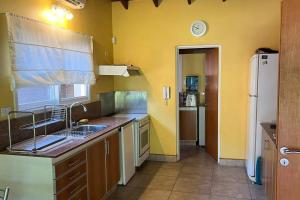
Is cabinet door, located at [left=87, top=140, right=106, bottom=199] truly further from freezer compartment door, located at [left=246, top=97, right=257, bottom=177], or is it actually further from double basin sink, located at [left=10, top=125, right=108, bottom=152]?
freezer compartment door, located at [left=246, top=97, right=257, bottom=177]

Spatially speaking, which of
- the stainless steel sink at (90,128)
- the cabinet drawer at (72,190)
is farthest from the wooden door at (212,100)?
the cabinet drawer at (72,190)

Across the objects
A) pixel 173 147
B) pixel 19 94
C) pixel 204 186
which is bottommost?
pixel 204 186

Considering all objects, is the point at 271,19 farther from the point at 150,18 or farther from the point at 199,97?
the point at 199,97

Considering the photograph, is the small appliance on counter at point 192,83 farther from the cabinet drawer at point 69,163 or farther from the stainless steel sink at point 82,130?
the cabinet drawer at point 69,163

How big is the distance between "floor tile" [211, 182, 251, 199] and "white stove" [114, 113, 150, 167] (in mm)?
1211

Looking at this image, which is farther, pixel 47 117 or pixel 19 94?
pixel 47 117

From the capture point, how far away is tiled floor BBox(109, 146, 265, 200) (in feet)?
11.3

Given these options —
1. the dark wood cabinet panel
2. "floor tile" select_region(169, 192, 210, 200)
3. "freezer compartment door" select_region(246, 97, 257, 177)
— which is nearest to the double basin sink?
"floor tile" select_region(169, 192, 210, 200)

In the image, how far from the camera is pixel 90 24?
156 inches

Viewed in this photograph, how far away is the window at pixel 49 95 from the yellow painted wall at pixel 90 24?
6.8 inches

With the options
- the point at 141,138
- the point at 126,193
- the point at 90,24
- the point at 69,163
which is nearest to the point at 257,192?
the point at 126,193

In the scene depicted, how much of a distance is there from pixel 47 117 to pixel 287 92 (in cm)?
245

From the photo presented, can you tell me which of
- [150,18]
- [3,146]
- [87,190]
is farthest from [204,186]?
[150,18]

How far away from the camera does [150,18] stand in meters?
4.64
